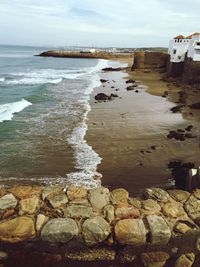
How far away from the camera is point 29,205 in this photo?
5484mm

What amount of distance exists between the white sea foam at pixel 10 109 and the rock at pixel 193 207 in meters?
15.2

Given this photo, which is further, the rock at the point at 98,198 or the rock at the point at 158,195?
the rock at the point at 158,195

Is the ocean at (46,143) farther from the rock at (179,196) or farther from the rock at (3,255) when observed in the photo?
the rock at (3,255)

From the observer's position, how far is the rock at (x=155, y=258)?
17.0 ft

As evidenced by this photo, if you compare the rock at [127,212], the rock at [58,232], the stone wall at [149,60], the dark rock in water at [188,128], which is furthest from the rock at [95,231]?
the stone wall at [149,60]

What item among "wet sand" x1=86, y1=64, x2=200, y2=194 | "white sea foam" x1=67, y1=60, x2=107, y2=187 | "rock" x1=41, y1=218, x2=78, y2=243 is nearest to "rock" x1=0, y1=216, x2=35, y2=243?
"rock" x1=41, y1=218, x2=78, y2=243

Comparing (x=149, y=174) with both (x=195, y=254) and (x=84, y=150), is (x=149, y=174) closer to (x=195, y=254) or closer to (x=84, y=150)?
(x=84, y=150)

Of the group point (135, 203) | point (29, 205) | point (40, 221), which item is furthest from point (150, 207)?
point (29, 205)

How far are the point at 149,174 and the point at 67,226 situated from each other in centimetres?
709

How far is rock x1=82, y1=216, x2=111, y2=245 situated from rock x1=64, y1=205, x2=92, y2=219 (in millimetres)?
205

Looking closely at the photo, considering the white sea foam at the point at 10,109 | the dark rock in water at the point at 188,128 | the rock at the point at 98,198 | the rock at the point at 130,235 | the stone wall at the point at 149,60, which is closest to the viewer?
the rock at the point at 130,235

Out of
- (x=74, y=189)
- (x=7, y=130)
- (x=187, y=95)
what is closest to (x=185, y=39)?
(x=187, y=95)

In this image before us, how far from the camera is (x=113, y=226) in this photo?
523 centimetres

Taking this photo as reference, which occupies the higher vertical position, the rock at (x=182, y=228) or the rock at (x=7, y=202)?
the rock at (x=7, y=202)
